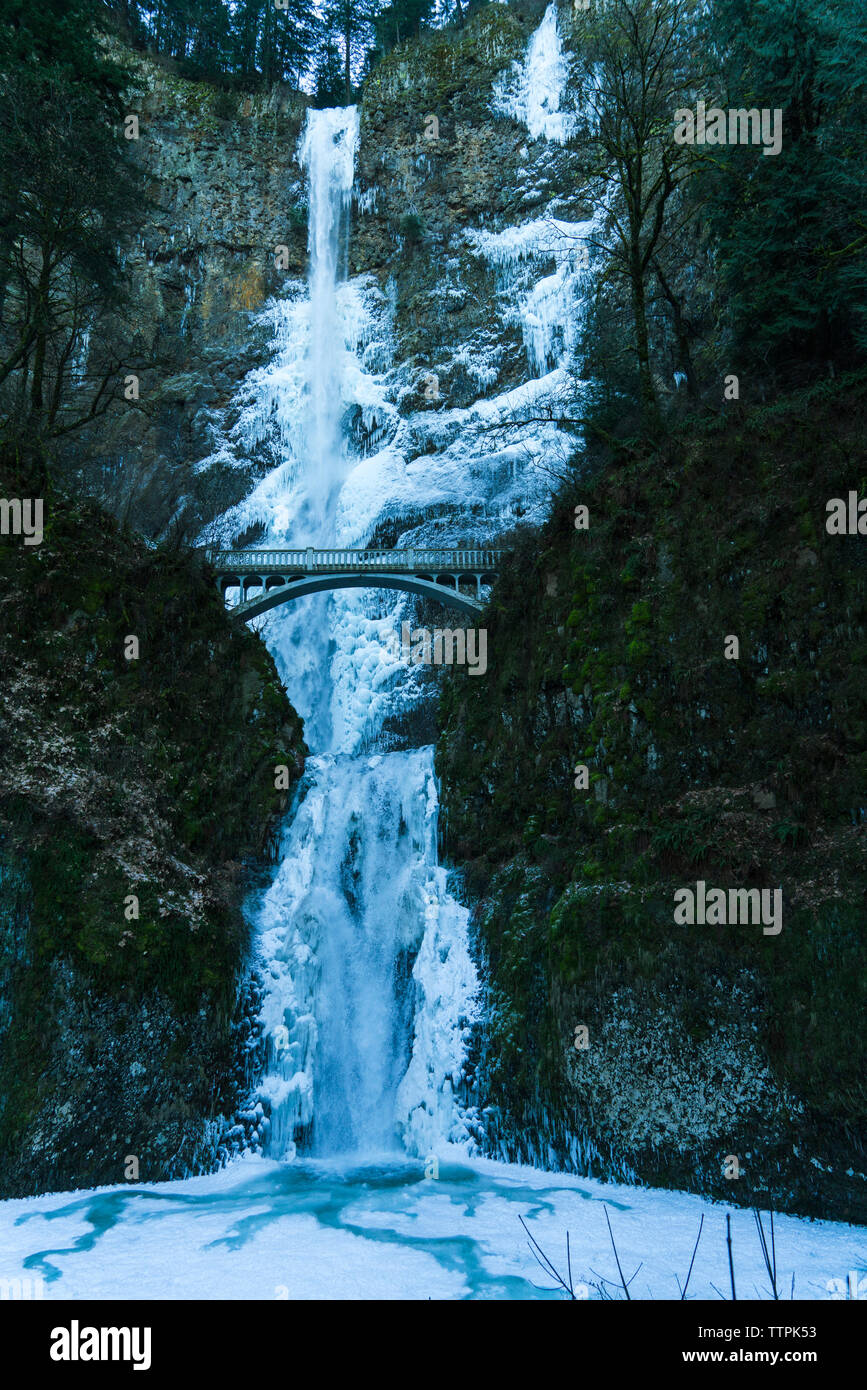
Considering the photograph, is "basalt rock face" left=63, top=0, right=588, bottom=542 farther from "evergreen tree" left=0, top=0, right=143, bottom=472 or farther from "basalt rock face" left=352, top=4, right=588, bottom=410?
"evergreen tree" left=0, top=0, right=143, bottom=472

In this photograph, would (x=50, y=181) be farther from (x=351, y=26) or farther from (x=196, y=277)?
(x=351, y=26)

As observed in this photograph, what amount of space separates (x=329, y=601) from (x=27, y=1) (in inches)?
805

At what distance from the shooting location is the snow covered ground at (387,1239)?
8953 millimetres

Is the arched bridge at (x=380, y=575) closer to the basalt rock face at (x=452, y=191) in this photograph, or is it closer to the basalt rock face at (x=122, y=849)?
the basalt rock face at (x=122, y=849)

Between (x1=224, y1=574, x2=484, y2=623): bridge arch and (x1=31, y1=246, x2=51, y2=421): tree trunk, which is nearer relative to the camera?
(x1=31, y1=246, x2=51, y2=421): tree trunk

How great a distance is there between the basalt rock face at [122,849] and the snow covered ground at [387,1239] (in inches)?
42.5

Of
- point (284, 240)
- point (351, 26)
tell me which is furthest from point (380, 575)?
point (351, 26)

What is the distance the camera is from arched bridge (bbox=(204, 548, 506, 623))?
28203 millimetres

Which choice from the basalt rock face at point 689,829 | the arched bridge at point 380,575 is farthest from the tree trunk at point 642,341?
the arched bridge at point 380,575

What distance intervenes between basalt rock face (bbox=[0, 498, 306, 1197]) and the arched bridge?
8.46 meters

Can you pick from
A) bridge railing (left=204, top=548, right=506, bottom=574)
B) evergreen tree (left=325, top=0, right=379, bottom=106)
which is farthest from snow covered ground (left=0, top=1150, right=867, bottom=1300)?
evergreen tree (left=325, top=0, right=379, bottom=106)

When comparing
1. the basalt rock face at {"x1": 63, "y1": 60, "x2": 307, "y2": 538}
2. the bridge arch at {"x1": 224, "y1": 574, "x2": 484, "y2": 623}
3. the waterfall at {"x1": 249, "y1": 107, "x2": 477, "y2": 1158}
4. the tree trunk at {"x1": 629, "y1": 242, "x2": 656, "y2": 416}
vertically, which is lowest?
the waterfall at {"x1": 249, "y1": 107, "x2": 477, "y2": 1158}

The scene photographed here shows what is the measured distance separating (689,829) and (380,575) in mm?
17287

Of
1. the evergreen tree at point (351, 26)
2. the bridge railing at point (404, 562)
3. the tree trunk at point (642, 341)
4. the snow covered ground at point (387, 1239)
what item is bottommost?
the snow covered ground at point (387, 1239)
